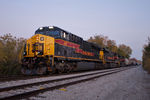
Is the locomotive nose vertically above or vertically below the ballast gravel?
above

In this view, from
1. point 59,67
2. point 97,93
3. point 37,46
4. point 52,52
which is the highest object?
point 37,46

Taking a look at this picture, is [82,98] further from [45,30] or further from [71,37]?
[71,37]

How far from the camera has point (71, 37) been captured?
13242 mm

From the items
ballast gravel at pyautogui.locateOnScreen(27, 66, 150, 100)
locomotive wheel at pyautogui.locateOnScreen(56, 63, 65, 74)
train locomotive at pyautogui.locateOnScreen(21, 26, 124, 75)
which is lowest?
ballast gravel at pyautogui.locateOnScreen(27, 66, 150, 100)

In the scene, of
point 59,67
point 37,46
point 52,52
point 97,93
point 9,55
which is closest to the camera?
point 97,93

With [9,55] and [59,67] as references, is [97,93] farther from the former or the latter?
[9,55]

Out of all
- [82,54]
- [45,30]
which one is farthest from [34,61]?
[82,54]

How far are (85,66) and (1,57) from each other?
30.5ft

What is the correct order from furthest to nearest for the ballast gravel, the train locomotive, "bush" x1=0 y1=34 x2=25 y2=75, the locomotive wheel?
"bush" x1=0 y1=34 x2=25 y2=75
the locomotive wheel
the train locomotive
the ballast gravel

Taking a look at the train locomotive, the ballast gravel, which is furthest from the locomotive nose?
the ballast gravel

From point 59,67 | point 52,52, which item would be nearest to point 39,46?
point 52,52

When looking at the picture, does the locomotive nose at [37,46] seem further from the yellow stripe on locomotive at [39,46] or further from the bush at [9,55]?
the bush at [9,55]

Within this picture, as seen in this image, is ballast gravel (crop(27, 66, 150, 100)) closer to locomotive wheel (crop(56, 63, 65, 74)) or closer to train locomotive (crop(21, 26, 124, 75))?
train locomotive (crop(21, 26, 124, 75))

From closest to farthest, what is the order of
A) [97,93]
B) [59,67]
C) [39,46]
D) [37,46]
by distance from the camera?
1. [97,93]
2. [37,46]
3. [39,46]
4. [59,67]
